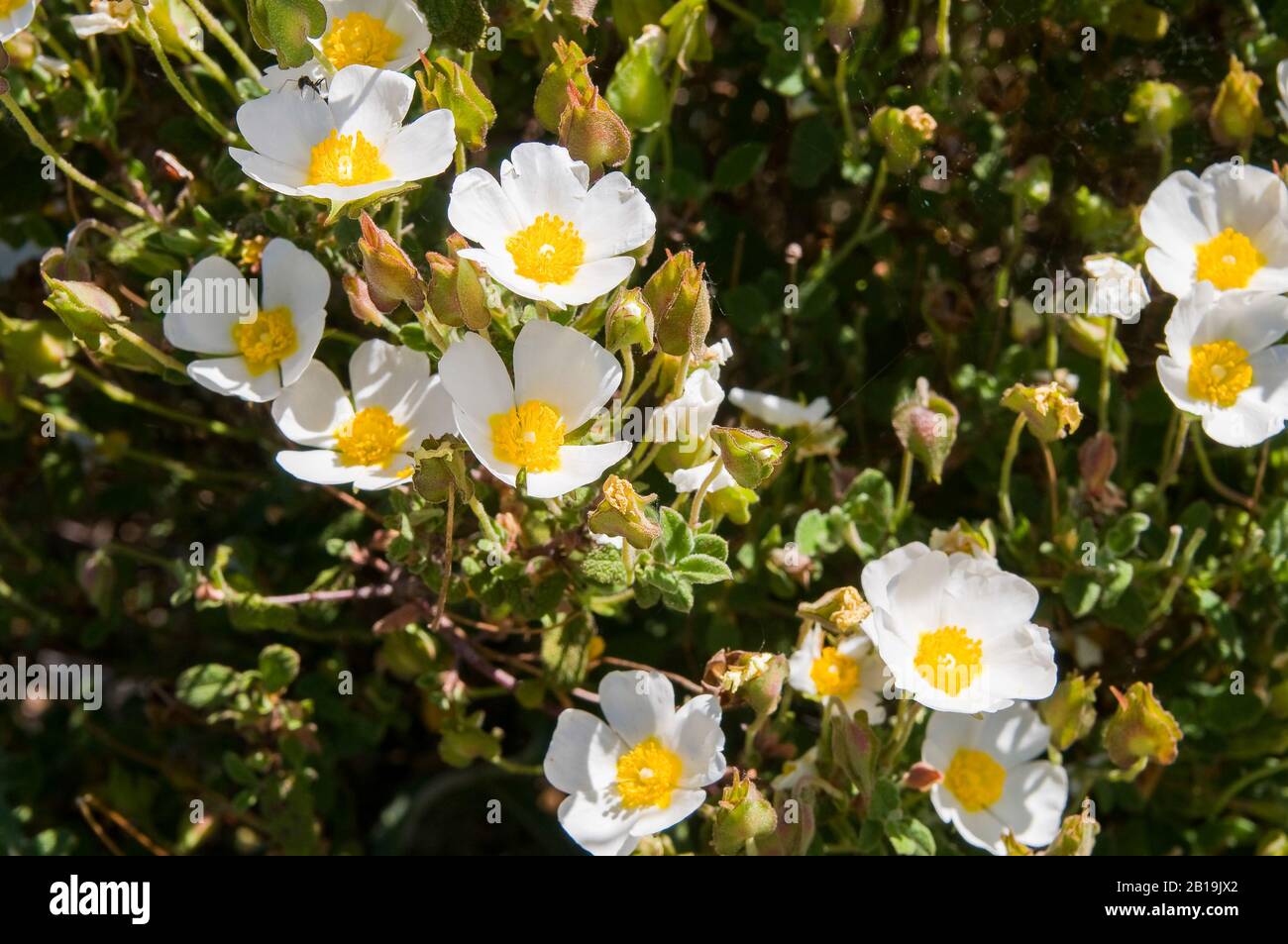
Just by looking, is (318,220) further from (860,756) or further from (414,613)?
(860,756)

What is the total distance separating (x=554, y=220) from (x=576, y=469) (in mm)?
241

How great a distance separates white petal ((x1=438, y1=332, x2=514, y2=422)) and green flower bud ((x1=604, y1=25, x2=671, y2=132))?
40cm

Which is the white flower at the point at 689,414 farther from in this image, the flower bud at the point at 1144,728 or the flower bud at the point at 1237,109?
the flower bud at the point at 1237,109

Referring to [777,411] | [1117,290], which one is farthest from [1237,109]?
[777,411]

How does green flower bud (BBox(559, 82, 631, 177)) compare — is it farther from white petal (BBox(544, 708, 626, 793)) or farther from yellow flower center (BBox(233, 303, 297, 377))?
white petal (BBox(544, 708, 626, 793))

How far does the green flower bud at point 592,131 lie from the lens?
1.11 metres

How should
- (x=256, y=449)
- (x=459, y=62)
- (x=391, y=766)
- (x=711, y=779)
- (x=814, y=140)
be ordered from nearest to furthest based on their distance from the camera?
(x=711, y=779)
(x=459, y=62)
(x=814, y=140)
(x=256, y=449)
(x=391, y=766)

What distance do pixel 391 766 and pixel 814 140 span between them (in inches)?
47.5

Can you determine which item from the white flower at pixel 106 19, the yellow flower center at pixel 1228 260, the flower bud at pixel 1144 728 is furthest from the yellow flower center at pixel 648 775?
the white flower at pixel 106 19

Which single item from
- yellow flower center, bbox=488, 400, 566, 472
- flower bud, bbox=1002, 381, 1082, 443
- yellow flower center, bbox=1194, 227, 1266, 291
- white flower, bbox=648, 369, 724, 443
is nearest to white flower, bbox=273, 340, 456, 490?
yellow flower center, bbox=488, 400, 566, 472

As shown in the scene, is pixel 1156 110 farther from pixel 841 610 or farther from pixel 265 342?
pixel 265 342

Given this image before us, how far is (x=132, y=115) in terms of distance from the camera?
1601 millimetres
